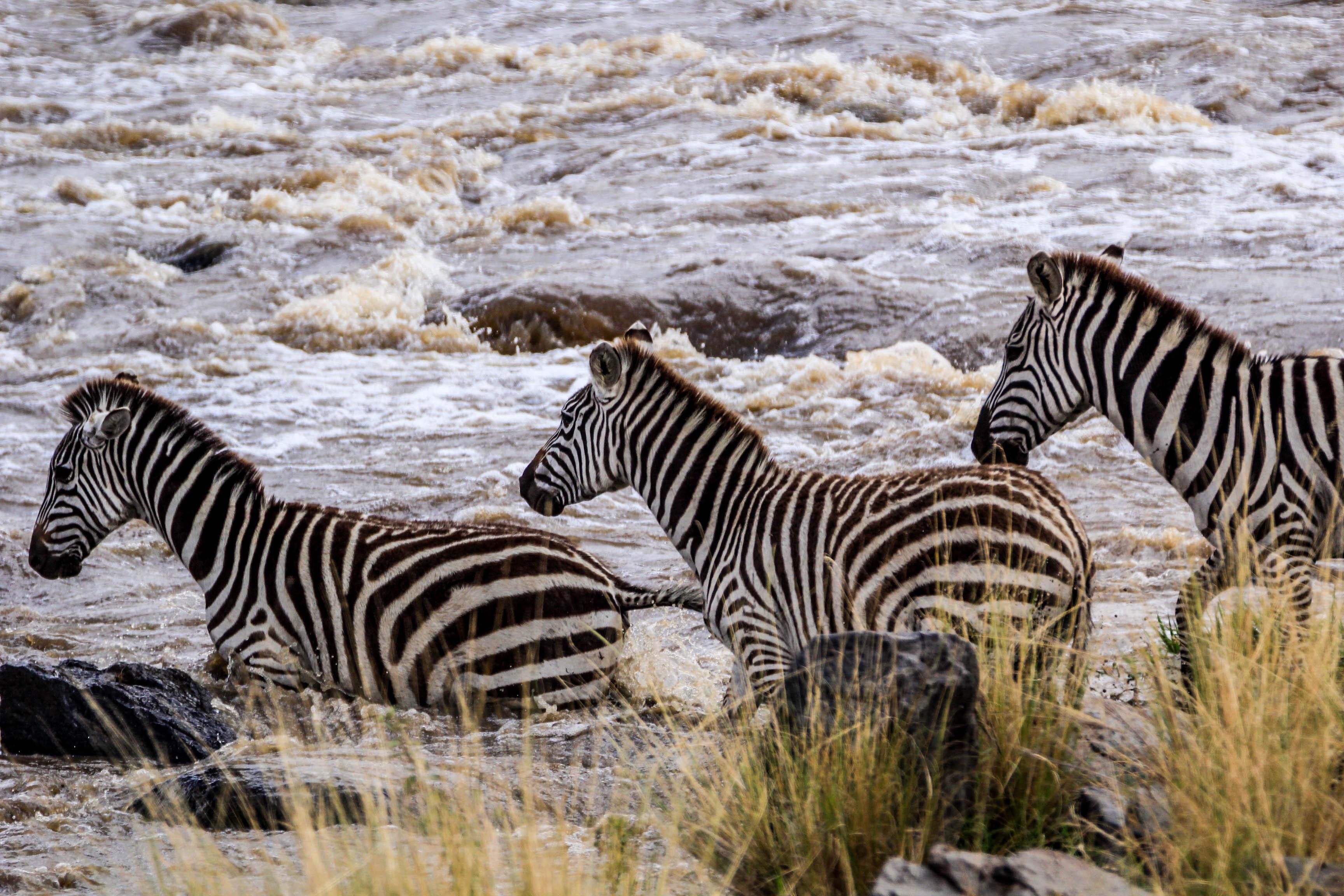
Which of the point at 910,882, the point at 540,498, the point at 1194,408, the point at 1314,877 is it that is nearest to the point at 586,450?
the point at 540,498

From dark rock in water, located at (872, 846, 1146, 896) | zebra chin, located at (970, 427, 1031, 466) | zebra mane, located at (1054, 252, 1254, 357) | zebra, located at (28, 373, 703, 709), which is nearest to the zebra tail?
zebra, located at (28, 373, 703, 709)

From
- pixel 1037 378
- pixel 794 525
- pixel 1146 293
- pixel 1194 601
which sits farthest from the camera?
pixel 1037 378

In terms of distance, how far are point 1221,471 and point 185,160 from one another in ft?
77.7

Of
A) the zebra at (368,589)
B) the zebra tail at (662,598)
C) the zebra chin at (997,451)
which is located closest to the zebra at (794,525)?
the zebra tail at (662,598)

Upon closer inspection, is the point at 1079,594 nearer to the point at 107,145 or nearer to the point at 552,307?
the point at 552,307

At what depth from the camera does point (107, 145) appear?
26.9 m

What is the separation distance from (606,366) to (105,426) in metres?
2.78

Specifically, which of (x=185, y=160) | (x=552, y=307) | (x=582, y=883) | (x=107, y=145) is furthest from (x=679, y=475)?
(x=107, y=145)

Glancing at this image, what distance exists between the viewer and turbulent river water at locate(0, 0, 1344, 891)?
35.4ft

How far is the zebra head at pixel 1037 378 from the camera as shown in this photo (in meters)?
6.64

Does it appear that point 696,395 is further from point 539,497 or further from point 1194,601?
point 1194,601

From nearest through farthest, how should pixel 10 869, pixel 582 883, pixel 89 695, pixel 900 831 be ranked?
pixel 582 883 → pixel 900 831 → pixel 10 869 → pixel 89 695

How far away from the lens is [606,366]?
264 inches

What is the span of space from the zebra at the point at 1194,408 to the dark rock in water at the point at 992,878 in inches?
73.6
